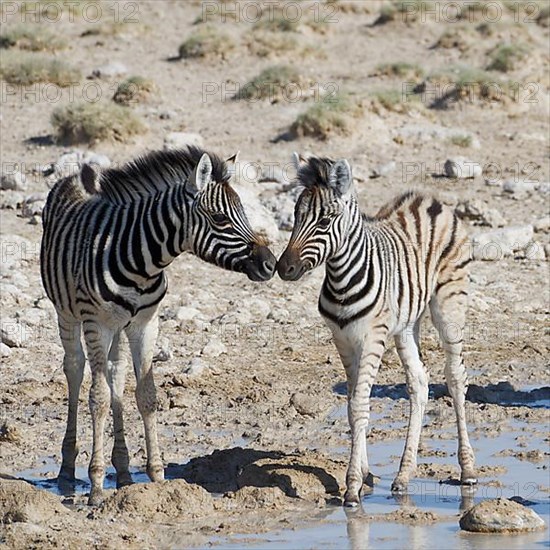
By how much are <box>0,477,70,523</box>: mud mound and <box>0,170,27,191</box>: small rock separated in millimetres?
8432

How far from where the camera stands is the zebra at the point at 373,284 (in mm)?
7828

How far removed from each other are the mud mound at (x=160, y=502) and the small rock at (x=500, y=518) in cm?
151

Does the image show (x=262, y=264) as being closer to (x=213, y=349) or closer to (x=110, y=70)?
(x=213, y=349)

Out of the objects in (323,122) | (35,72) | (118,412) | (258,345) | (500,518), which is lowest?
(500,518)

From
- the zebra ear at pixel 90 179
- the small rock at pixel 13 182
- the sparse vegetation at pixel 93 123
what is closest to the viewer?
the zebra ear at pixel 90 179

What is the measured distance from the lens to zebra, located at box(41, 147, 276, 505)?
25.8 feet

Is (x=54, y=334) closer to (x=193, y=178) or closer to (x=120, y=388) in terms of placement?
(x=120, y=388)

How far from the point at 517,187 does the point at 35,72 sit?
825cm

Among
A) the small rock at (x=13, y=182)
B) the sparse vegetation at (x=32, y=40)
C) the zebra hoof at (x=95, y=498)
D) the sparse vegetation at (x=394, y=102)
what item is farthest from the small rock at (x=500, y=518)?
the sparse vegetation at (x=32, y=40)

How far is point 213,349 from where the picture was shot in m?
11.4

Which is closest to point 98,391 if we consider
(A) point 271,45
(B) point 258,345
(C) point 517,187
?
(B) point 258,345

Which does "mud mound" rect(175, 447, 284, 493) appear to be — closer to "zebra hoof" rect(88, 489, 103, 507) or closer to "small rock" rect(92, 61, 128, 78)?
"zebra hoof" rect(88, 489, 103, 507)

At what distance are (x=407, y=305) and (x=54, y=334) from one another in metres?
4.37

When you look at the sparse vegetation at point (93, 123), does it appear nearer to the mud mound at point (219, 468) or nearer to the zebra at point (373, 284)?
the zebra at point (373, 284)
